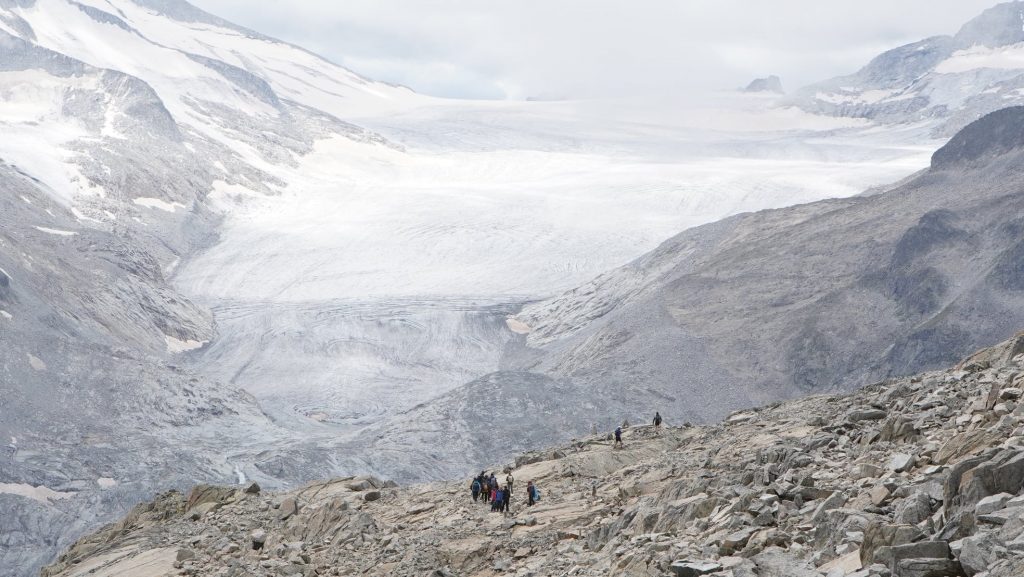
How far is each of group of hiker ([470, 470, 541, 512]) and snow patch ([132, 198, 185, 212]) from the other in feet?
336

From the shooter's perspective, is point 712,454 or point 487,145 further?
point 487,145

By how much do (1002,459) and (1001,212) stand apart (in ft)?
215

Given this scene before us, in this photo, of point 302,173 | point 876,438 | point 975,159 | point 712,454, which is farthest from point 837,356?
point 302,173

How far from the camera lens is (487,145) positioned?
17775cm

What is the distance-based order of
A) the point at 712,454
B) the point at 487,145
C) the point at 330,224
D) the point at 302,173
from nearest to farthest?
the point at 712,454 < the point at 330,224 < the point at 302,173 < the point at 487,145

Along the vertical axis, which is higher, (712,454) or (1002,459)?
(1002,459)

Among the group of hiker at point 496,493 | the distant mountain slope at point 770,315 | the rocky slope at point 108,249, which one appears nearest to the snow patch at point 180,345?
the rocky slope at point 108,249

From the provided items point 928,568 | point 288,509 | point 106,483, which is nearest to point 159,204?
point 106,483

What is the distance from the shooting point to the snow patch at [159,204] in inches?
4579

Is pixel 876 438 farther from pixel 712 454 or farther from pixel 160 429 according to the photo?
pixel 160 429

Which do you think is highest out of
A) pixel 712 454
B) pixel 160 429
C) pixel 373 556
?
pixel 712 454

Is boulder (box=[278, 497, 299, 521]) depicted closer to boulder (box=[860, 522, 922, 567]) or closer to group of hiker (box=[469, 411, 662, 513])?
group of hiker (box=[469, 411, 662, 513])

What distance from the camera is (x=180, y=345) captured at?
84812 millimetres

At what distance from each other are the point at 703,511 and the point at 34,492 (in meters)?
43.4
